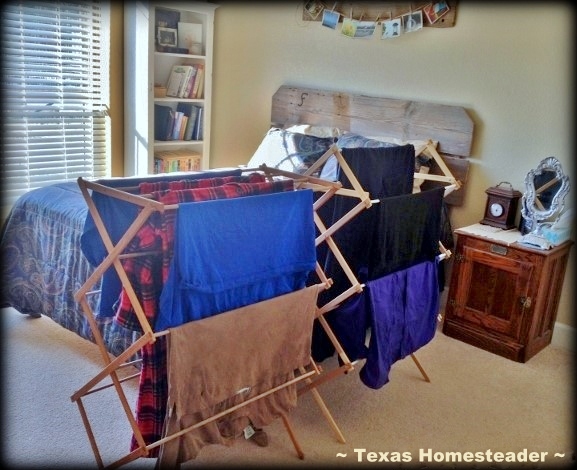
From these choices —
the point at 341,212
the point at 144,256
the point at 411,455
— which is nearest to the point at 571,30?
the point at 341,212

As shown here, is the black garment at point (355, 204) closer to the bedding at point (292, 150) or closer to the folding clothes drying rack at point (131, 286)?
the folding clothes drying rack at point (131, 286)

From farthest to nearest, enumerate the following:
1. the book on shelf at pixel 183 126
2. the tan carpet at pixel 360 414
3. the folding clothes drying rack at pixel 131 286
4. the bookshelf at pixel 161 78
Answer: the book on shelf at pixel 183 126
the bookshelf at pixel 161 78
the tan carpet at pixel 360 414
the folding clothes drying rack at pixel 131 286

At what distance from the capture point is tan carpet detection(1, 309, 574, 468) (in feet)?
6.72

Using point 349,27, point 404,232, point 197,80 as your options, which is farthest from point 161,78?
point 404,232

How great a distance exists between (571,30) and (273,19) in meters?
1.99

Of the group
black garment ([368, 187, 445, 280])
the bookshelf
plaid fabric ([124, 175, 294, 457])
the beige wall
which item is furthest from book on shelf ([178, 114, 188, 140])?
plaid fabric ([124, 175, 294, 457])

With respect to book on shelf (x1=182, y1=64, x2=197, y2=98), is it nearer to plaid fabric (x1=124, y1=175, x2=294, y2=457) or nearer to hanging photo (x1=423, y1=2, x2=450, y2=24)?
hanging photo (x1=423, y1=2, x2=450, y2=24)

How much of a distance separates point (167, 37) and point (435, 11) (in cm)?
181

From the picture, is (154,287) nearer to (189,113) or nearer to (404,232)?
(404,232)

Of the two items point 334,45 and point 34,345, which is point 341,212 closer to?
point 34,345

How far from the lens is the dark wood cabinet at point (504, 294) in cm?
280

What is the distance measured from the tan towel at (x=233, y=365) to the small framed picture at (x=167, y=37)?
263 cm

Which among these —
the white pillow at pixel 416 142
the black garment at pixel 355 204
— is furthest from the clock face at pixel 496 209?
the black garment at pixel 355 204

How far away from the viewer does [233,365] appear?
1.72m
